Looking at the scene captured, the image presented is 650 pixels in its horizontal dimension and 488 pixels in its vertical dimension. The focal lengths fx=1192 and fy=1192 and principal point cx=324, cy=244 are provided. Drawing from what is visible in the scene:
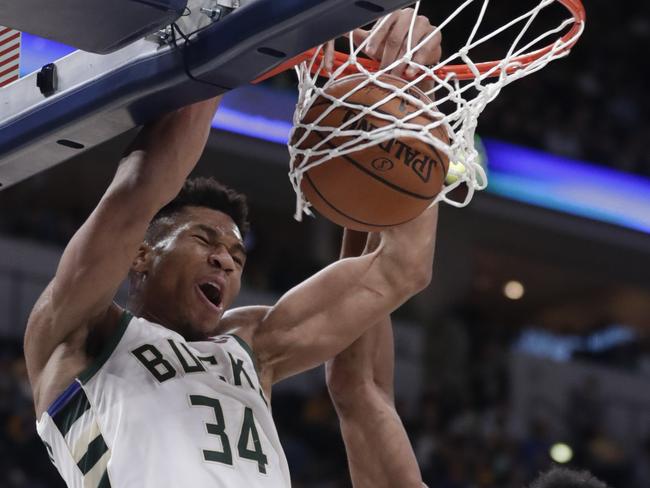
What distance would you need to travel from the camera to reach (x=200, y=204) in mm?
3090

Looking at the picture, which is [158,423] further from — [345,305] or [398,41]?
[398,41]

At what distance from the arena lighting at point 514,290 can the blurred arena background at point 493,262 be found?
515 mm

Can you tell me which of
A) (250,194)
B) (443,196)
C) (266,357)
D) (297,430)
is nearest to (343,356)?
(266,357)

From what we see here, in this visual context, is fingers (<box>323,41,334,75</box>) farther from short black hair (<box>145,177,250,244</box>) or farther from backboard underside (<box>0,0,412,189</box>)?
short black hair (<box>145,177,250,244</box>)

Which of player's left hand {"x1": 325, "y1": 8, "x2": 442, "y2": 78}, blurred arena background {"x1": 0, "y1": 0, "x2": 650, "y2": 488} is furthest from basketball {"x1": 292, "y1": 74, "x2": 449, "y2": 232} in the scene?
blurred arena background {"x1": 0, "y1": 0, "x2": 650, "y2": 488}

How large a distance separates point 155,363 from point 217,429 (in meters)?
0.22

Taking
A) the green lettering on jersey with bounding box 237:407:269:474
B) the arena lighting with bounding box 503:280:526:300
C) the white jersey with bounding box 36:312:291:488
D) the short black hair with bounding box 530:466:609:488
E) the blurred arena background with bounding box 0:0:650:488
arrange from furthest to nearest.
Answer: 1. the arena lighting with bounding box 503:280:526:300
2. the blurred arena background with bounding box 0:0:650:488
3. the short black hair with bounding box 530:466:609:488
4. the green lettering on jersey with bounding box 237:407:269:474
5. the white jersey with bounding box 36:312:291:488

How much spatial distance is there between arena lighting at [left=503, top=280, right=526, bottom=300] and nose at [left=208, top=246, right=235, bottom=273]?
1168cm

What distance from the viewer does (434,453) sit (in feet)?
28.4

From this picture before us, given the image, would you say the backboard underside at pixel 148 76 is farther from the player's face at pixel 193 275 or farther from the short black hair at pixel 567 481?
the short black hair at pixel 567 481

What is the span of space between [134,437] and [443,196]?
875mm

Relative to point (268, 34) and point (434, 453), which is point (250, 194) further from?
point (268, 34)

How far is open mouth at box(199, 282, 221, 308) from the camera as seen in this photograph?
2976 millimetres

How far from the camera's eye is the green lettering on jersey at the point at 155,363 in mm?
2768
